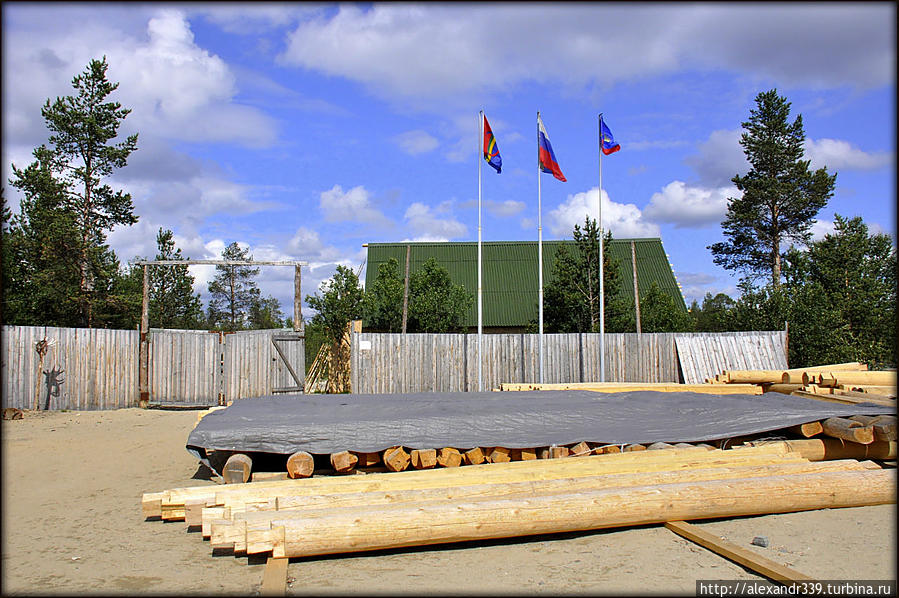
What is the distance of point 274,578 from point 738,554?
3.82m

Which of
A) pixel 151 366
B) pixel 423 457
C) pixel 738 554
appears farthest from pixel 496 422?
pixel 151 366

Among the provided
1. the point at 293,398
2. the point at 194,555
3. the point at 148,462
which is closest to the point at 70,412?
the point at 148,462

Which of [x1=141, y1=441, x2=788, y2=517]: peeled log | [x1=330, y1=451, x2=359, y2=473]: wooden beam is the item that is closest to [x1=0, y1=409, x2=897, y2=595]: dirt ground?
[x1=141, y1=441, x2=788, y2=517]: peeled log

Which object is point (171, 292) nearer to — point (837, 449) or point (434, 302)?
point (434, 302)

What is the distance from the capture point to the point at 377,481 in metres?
7.06

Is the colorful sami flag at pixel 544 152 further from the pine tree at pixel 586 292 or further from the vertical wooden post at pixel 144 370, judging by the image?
the vertical wooden post at pixel 144 370

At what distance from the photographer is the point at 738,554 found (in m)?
5.47

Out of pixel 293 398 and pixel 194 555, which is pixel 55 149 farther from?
pixel 194 555

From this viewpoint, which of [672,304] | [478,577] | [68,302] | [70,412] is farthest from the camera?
[672,304]

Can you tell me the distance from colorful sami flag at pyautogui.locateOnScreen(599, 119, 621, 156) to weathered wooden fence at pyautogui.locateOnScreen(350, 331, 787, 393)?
16.0ft

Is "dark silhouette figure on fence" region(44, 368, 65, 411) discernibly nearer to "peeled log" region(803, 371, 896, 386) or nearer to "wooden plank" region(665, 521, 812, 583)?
"wooden plank" region(665, 521, 812, 583)

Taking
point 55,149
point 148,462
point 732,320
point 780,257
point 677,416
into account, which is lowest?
Result: point 148,462

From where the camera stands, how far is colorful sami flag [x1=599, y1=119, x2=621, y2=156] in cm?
1625

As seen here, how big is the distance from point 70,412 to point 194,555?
10.8 m
